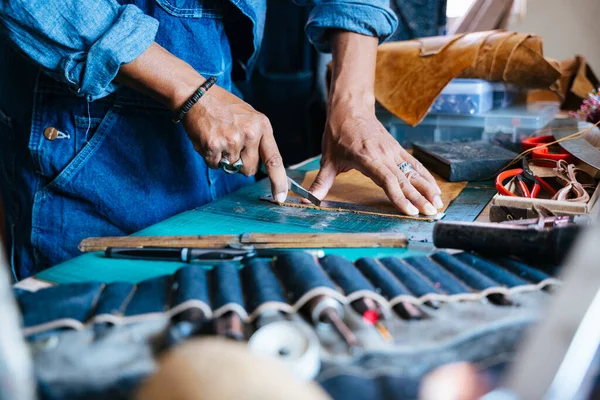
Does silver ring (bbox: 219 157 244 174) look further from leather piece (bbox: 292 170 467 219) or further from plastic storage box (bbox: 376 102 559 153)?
plastic storage box (bbox: 376 102 559 153)

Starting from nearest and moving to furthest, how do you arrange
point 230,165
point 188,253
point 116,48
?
point 188,253, point 116,48, point 230,165

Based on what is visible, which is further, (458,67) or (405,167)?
(458,67)

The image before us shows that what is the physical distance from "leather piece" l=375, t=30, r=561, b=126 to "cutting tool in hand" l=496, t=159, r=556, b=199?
653 mm

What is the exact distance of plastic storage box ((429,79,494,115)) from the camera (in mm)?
1896

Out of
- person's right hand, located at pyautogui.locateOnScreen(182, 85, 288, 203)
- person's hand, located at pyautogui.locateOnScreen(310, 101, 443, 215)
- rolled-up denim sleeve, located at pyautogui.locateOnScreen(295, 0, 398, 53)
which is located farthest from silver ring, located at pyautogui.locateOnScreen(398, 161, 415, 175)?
rolled-up denim sleeve, located at pyautogui.locateOnScreen(295, 0, 398, 53)

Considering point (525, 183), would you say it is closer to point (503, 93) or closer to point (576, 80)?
point (503, 93)

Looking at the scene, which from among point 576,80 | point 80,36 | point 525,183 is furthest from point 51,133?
point 576,80

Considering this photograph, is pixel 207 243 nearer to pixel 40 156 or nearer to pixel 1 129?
pixel 40 156

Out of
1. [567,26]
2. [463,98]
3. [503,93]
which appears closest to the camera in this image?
[463,98]

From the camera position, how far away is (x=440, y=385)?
48cm

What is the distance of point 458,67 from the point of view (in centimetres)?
192

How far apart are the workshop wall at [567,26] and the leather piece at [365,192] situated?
4.40 feet

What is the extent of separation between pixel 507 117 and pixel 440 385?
156cm

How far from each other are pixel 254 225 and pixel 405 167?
410 mm
